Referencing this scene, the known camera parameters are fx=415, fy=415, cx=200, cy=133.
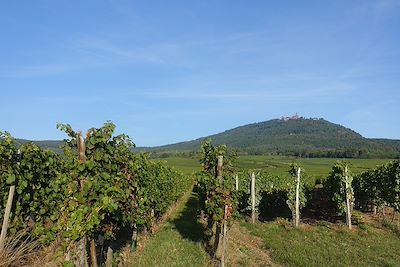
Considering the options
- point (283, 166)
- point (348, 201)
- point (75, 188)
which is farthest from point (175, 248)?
point (283, 166)

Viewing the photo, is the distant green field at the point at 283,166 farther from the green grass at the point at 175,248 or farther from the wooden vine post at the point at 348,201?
the green grass at the point at 175,248

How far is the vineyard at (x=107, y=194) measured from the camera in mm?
7316

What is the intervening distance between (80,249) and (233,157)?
30.7 feet

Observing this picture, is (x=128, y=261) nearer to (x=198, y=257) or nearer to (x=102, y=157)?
(x=198, y=257)

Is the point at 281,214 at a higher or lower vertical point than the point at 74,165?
lower

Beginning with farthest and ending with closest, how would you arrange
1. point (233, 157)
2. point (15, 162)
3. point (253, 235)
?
point (253, 235), point (233, 157), point (15, 162)

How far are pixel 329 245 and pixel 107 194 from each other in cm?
1211

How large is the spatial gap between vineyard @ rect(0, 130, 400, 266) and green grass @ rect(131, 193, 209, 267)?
0.30 m

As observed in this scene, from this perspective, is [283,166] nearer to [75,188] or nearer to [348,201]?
[348,201]

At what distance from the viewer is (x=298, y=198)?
2303cm

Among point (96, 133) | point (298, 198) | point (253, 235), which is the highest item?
point (96, 133)

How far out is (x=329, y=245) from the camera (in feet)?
55.4

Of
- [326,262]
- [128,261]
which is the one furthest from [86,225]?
[326,262]

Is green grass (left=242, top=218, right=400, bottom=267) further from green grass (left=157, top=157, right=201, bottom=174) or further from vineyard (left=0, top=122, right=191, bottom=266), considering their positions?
green grass (left=157, top=157, right=201, bottom=174)
